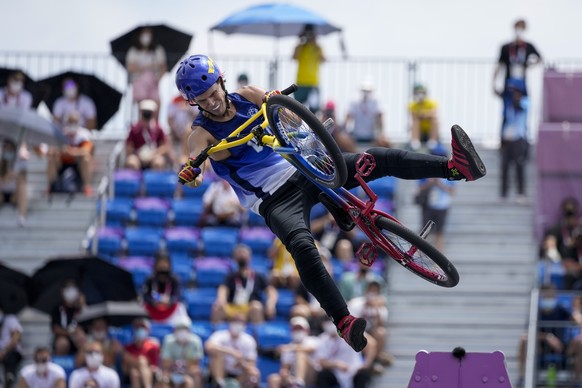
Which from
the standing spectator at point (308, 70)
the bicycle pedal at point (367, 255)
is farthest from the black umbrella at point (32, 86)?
the bicycle pedal at point (367, 255)

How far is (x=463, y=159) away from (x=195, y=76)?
2.14m

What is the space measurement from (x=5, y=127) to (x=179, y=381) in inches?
203

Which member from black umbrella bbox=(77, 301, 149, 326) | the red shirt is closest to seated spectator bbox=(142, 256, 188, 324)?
black umbrella bbox=(77, 301, 149, 326)

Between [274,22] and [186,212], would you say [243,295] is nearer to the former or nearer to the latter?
[186,212]

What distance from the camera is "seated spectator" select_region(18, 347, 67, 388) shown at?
1936 centimetres

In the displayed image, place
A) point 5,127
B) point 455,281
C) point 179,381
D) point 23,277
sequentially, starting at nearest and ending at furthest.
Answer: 1. point 455,281
2. point 179,381
3. point 23,277
4. point 5,127

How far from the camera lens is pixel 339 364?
19.1 m

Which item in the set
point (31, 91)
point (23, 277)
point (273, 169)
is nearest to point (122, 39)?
point (31, 91)

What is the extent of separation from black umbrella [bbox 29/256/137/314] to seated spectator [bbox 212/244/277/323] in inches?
43.2

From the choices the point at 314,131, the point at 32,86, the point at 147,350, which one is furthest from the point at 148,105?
the point at 314,131

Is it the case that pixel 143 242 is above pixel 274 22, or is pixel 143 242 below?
below

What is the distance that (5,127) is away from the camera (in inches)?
884

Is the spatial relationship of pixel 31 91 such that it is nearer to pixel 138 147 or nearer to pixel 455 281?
pixel 138 147

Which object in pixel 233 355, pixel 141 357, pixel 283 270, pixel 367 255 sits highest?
pixel 367 255
